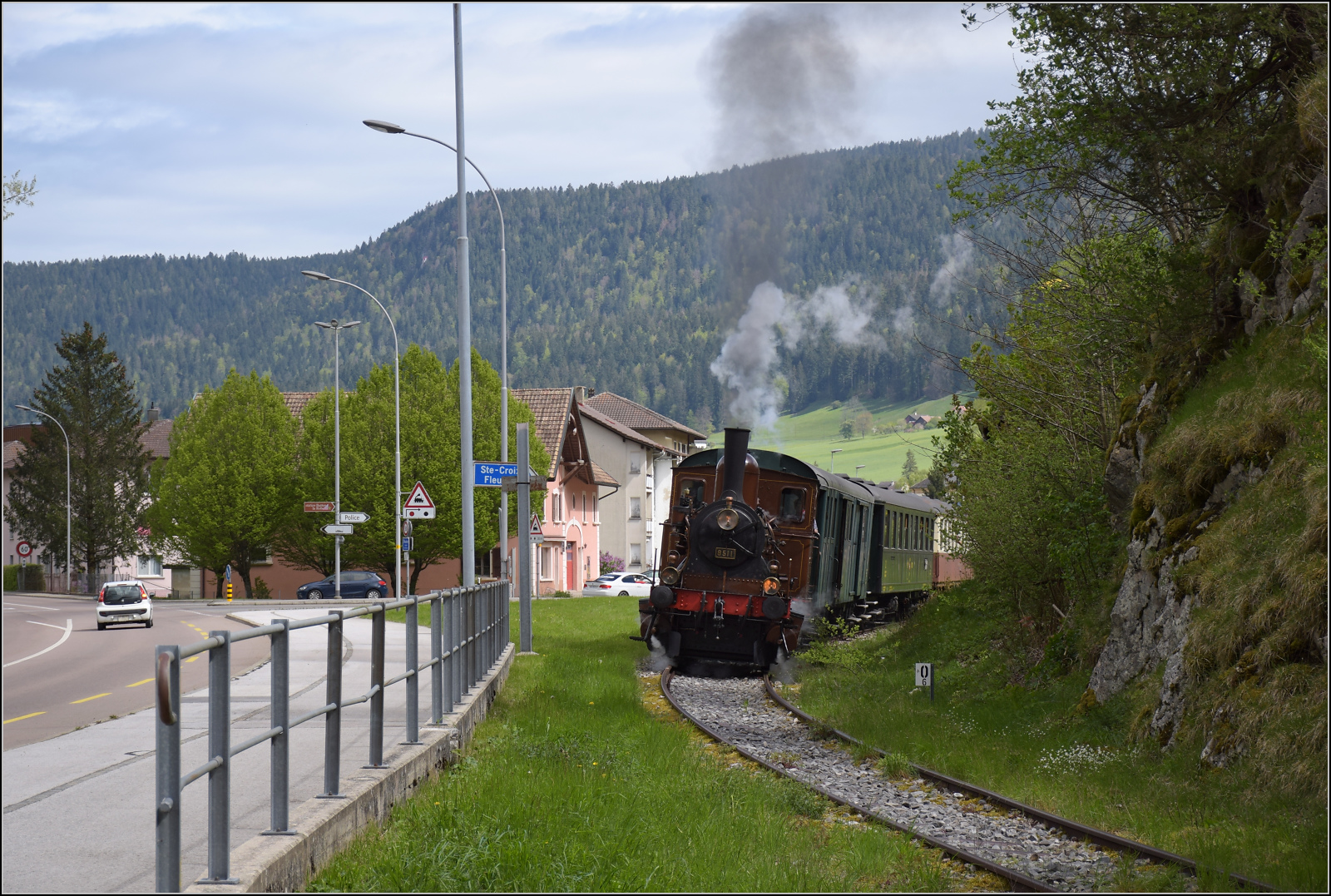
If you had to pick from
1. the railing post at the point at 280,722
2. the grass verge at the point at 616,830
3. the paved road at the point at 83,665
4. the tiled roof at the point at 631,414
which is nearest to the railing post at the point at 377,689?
the grass verge at the point at 616,830

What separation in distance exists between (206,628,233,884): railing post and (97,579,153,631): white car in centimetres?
3247

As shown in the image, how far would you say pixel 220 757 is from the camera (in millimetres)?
5156

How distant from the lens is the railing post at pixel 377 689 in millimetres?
7992

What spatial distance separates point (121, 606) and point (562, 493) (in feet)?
96.4

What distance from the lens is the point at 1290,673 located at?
8.50 m

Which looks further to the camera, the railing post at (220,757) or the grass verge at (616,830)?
the grass verge at (616,830)

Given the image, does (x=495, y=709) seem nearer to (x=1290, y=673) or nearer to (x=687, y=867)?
(x=687, y=867)

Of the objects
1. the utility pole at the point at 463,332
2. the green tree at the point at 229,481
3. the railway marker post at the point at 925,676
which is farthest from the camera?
the green tree at the point at 229,481

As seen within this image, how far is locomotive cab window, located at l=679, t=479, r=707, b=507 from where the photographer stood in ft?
62.9

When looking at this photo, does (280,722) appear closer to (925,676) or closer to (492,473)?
(925,676)

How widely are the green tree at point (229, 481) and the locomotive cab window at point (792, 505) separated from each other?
41.5 metres

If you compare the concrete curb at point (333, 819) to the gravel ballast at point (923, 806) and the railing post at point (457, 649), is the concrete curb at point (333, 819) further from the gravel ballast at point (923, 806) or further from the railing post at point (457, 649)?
the gravel ballast at point (923, 806)

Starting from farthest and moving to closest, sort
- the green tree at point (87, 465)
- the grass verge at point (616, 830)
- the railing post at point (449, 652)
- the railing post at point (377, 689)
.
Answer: the green tree at point (87, 465) → the railing post at point (449, 652) → the railing post at point (377, 689) → the grass verge at point (616, 830)

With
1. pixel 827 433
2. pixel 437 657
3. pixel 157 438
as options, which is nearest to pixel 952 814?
pixel 437 657
